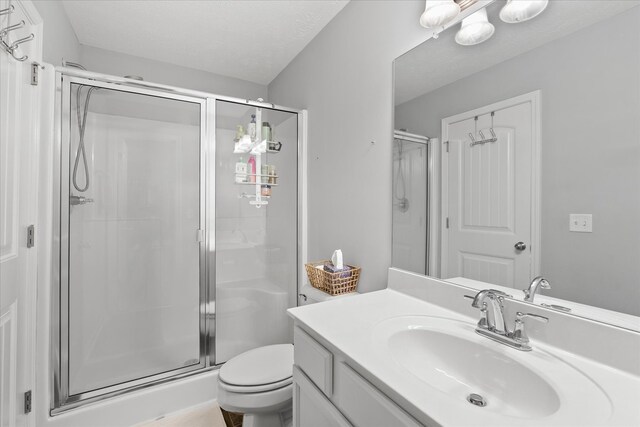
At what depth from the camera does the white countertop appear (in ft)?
1.78

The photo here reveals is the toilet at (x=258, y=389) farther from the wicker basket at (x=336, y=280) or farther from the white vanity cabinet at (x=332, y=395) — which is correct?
the wicker basket at (x=336, y=280)

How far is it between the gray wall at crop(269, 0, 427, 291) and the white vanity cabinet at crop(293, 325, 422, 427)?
2.18 feet

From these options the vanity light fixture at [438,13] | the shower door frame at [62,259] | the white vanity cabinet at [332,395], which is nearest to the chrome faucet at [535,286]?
the white vanity cabinet at [332,395]

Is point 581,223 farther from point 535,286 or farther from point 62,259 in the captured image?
point 62,259

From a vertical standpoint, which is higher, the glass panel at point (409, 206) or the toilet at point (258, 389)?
the glass panel at point (409, 206)

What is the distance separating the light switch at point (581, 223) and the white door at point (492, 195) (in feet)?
0.32

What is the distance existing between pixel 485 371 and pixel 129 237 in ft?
6.68

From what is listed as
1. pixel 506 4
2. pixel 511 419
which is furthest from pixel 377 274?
pixel 506 4

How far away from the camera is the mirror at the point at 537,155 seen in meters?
0.74

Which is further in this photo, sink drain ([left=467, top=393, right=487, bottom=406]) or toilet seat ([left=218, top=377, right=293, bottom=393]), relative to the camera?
toilet seat ([left=218, top=377, right=293, bottom=393])

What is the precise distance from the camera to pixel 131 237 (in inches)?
73.6

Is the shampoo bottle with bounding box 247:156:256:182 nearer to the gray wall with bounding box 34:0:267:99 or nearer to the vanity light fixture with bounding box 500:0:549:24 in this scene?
the gray wall with bounding box 34:0:267:99

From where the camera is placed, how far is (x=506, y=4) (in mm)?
988

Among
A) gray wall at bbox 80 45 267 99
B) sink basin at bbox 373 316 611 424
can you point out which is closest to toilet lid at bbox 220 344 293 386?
sink basin at bbox 373 316 611 424
